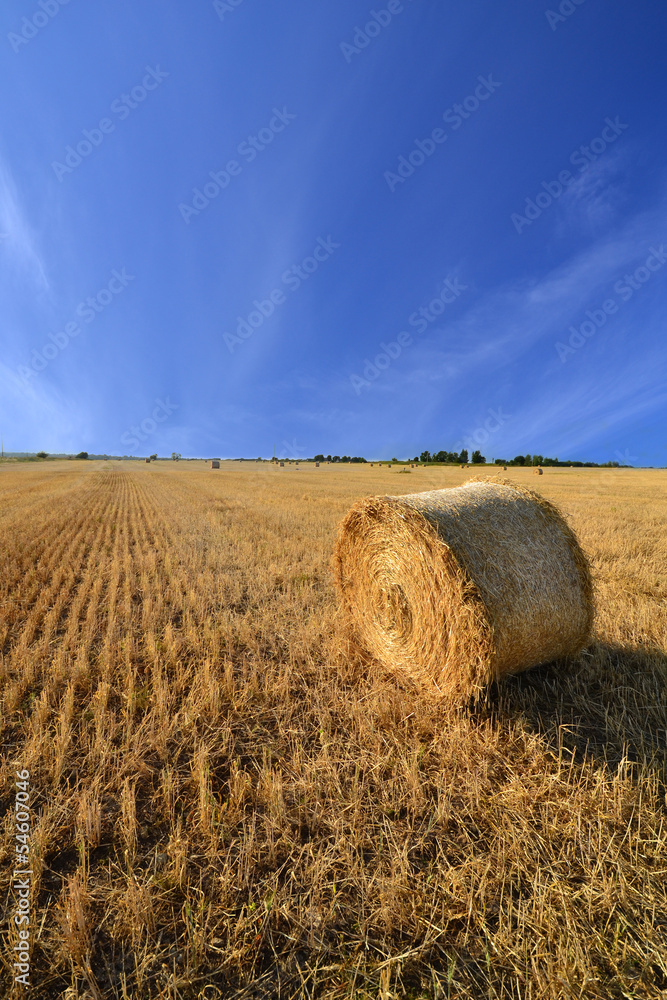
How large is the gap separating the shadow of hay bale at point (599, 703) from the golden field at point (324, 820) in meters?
0.02

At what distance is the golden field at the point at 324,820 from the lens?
1.78 metres

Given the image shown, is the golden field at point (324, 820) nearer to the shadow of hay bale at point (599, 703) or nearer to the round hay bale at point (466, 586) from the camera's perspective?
the shadow of hay bale at point (599, 703)

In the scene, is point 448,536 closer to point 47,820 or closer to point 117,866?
point 117,866

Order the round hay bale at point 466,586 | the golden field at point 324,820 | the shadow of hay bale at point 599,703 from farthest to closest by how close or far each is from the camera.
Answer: the round hay bale at point 466,586, the shadow of hay bale at point 599,703, the golden field at point 324,820

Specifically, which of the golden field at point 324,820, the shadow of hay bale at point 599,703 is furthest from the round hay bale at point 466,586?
the golden field at point 324,820

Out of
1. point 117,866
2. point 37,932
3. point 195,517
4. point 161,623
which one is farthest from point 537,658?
point 195,517

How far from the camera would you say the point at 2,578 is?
719cm

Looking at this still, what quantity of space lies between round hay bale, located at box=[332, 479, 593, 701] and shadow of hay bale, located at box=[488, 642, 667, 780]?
0.23 metres

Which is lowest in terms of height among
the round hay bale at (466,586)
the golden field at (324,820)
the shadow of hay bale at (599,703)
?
the golden field at (324,820)

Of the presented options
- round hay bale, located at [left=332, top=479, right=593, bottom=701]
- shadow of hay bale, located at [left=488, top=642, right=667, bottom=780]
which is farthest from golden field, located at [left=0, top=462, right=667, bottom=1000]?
round hay bale, located at [left=332, top=479, right=593, bottom=701]

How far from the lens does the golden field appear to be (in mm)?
1781

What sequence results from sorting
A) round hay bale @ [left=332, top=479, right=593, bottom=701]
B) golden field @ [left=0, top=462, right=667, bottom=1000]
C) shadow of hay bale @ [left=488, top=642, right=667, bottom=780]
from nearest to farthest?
golden field @ [left=0, top=462, right=667, bottom=1000], shadow of hay bale @ [left=488, top=642, right=667, bottom=780], round hay bale @ [left=332, top=479, right=593, bottom=701]

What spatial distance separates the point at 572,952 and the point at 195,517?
1401 centimetres

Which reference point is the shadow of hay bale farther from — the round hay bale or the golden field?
the round hay bale
